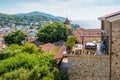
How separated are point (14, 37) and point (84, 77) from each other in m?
70.0

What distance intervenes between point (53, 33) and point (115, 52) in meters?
60.7

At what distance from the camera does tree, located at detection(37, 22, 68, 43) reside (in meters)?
80.4

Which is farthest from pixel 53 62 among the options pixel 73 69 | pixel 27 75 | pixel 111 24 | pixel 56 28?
pixel 56 28

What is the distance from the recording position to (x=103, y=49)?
2252 cm

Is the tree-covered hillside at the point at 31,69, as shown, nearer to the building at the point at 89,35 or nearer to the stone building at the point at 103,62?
the stone building at the point at 103,62

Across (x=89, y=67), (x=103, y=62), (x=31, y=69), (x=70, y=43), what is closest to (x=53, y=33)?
(x=31, y=69)

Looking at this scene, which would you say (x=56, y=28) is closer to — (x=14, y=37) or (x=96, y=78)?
(x=14, y=37)

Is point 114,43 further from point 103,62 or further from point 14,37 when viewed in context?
point 14,37

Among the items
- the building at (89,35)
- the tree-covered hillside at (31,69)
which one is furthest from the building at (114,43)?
the tree-covered hillside at (31,69)

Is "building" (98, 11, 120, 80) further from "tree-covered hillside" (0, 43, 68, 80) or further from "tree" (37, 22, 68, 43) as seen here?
"tree" (37, 22, 68, 43)

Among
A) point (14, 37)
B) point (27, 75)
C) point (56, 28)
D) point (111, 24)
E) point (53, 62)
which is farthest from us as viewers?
point (14, 37)

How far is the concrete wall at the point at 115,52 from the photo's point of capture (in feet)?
67.3

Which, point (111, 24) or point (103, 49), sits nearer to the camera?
point (111, 24)

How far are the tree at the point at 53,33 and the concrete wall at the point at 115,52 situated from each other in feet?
193
